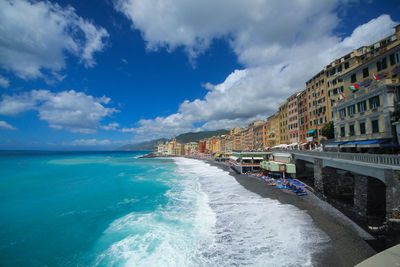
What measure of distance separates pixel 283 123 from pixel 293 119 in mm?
7247

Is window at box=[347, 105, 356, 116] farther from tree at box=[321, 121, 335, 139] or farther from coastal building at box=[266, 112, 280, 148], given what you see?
coastal building at box=[266, 112, 280, 148]

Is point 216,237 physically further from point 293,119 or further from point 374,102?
point 293,119

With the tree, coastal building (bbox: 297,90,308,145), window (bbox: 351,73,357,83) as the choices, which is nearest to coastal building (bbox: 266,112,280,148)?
coastal building (bbox: 297,90,308,145)

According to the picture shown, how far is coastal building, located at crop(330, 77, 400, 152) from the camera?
22594 millimetres

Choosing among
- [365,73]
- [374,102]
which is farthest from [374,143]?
[365,73]

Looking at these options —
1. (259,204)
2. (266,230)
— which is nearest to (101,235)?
(266,230)

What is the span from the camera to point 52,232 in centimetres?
1967

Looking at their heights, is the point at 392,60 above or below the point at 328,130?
above

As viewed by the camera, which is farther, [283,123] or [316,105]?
[283,123]

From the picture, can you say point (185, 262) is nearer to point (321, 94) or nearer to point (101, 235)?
point (101, 235)

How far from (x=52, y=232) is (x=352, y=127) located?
4475 cm

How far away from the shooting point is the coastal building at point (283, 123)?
63394 millimetres

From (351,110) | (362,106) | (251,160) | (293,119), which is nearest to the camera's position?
(362,106)

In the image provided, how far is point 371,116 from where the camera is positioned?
82.0 ft
